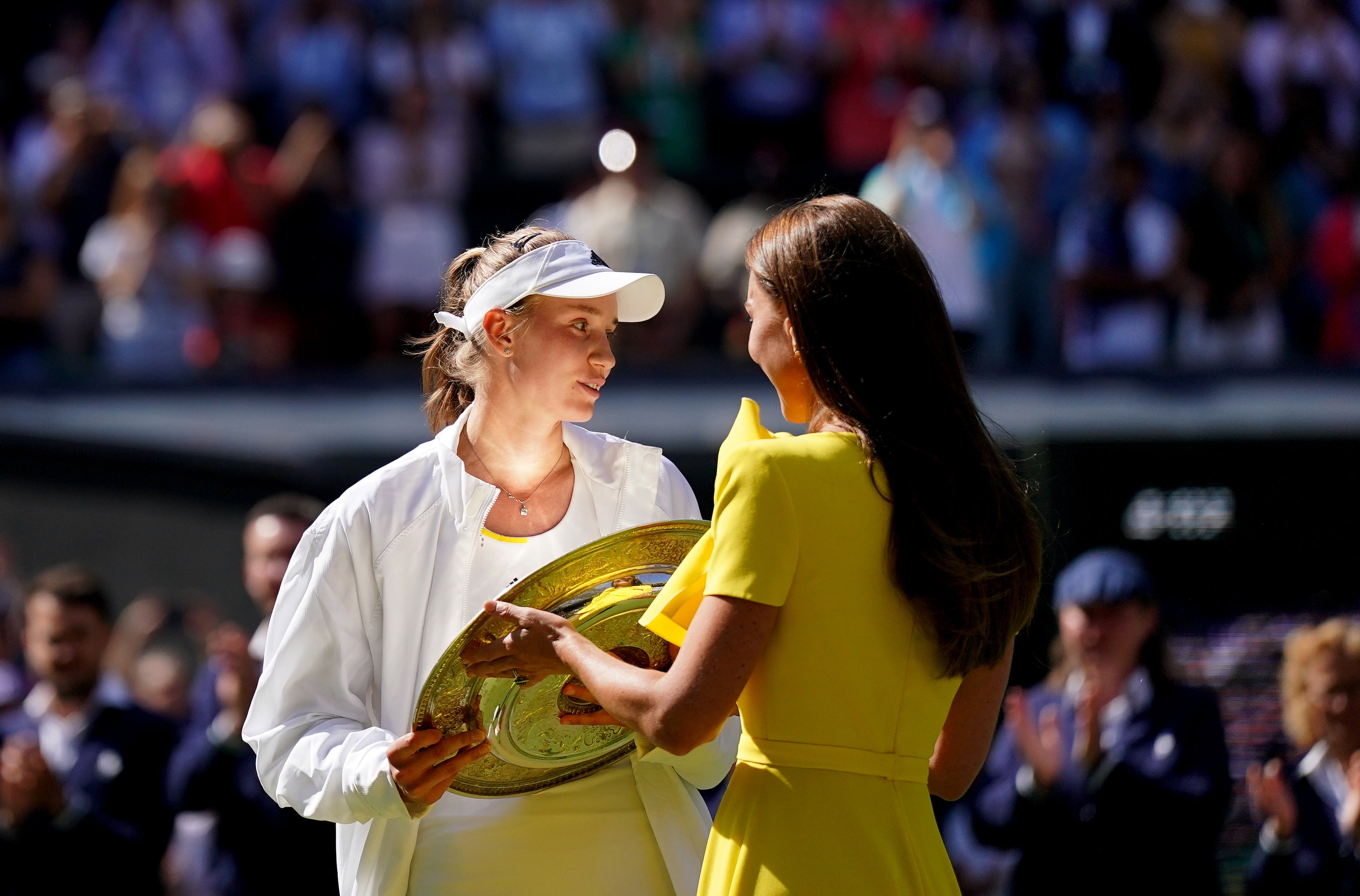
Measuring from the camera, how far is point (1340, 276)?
27.2ft

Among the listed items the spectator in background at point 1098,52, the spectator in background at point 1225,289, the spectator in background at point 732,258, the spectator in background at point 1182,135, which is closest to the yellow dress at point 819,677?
the spectator in background at point 732,258

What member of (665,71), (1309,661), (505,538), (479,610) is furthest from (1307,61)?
(479,610)

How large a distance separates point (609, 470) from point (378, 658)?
18.3 inches

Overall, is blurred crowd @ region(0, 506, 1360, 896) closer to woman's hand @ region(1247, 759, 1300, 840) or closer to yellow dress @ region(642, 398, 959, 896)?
woman's hand @ region(1247, 759, 1300, 840)

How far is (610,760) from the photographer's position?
260cm

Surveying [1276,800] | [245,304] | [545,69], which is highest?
[545,69]

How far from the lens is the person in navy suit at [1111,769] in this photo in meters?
4.53

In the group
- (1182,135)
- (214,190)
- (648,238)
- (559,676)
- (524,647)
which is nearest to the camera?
(524,647)

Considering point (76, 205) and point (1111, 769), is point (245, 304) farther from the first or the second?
point (1111, 769)

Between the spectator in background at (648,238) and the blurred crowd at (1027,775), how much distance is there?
10.6 feet

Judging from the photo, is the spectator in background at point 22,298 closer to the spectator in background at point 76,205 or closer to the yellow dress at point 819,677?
the spectator in background at point 76,205

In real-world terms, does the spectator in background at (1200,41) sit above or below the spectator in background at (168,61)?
below

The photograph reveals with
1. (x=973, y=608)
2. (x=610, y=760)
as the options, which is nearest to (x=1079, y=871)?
(x=610, y=760)

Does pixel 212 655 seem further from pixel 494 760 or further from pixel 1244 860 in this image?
pixel 1244 860
